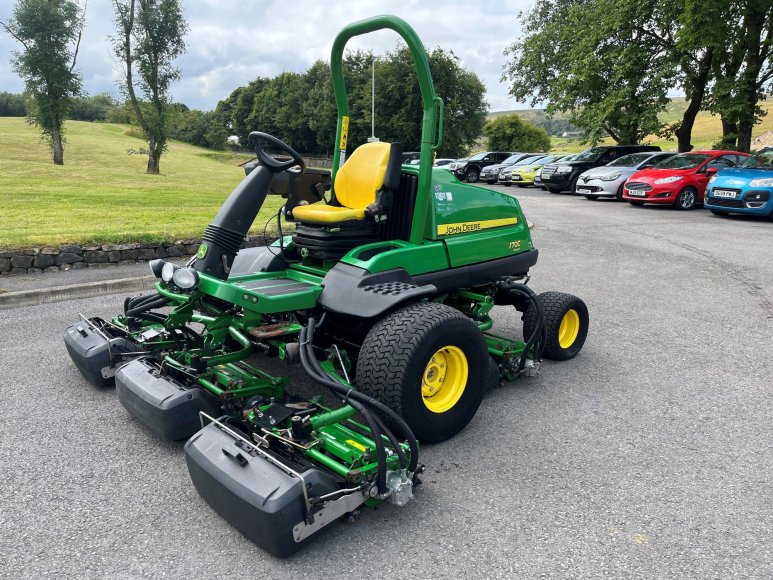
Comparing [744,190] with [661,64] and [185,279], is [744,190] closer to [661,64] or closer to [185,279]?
[661,64]

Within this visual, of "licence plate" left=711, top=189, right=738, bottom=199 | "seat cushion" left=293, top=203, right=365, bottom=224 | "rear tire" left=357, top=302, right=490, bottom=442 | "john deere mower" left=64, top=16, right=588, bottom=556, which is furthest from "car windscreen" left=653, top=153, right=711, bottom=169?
"rear tire" left=357, top=302, right=490, bottom=442

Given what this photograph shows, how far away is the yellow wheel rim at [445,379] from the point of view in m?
3.39

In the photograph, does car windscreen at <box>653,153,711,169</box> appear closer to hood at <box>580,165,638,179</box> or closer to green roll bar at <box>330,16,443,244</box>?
hood at <box>580,165,638,179</box>

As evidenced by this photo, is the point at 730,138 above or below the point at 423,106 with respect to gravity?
above

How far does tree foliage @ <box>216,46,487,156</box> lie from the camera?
38.7 meters

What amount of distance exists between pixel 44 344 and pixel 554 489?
442cm

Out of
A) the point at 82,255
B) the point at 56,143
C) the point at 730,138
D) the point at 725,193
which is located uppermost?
the point at 730,138

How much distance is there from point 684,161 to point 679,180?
1.52 meters

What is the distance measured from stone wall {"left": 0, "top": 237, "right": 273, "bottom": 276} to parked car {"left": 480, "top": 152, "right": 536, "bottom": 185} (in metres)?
20.1

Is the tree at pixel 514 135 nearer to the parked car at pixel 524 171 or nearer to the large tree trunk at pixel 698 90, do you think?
the parked car at pixel 524 171

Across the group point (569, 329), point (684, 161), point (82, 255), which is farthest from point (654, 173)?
point (82, 255)

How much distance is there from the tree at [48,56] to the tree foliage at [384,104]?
12.9 meters

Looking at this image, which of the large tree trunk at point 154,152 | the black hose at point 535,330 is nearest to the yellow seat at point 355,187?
the black hose at point 535,330

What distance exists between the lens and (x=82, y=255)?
761 centimetres
